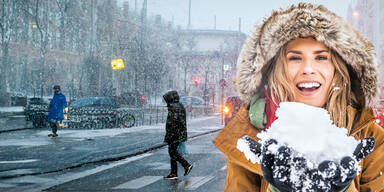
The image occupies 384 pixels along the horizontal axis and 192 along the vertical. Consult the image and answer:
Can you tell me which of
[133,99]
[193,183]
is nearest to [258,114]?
[193,183]

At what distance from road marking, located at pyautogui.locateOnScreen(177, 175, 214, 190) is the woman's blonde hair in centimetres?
550

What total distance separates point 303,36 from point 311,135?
80 centimetres

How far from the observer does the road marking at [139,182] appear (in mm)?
7784

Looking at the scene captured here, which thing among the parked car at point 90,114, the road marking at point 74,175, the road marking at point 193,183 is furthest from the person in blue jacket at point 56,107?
the road marking at point 193,183

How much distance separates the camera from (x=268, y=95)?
7.95 feet

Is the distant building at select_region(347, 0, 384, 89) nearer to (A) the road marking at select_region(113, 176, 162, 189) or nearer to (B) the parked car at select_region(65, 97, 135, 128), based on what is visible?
(B) the parked car at select_region(65, 97, 135, 128)

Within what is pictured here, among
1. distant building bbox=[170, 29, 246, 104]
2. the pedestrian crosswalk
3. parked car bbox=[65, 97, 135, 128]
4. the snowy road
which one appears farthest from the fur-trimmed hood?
distant building bbox=[170, 29, 246, 104]

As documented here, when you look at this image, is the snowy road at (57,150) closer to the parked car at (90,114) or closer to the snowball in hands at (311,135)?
the parked car at (90,114)

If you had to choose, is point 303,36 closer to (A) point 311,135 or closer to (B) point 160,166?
(A) point 311,135

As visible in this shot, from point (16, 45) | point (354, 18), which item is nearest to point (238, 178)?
point (16, 45)

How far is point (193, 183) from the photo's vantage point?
8.11 metres

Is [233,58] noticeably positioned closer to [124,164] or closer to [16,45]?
[16,45]

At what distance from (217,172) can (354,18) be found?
11839cm

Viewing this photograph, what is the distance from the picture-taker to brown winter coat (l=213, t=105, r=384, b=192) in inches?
84.4
